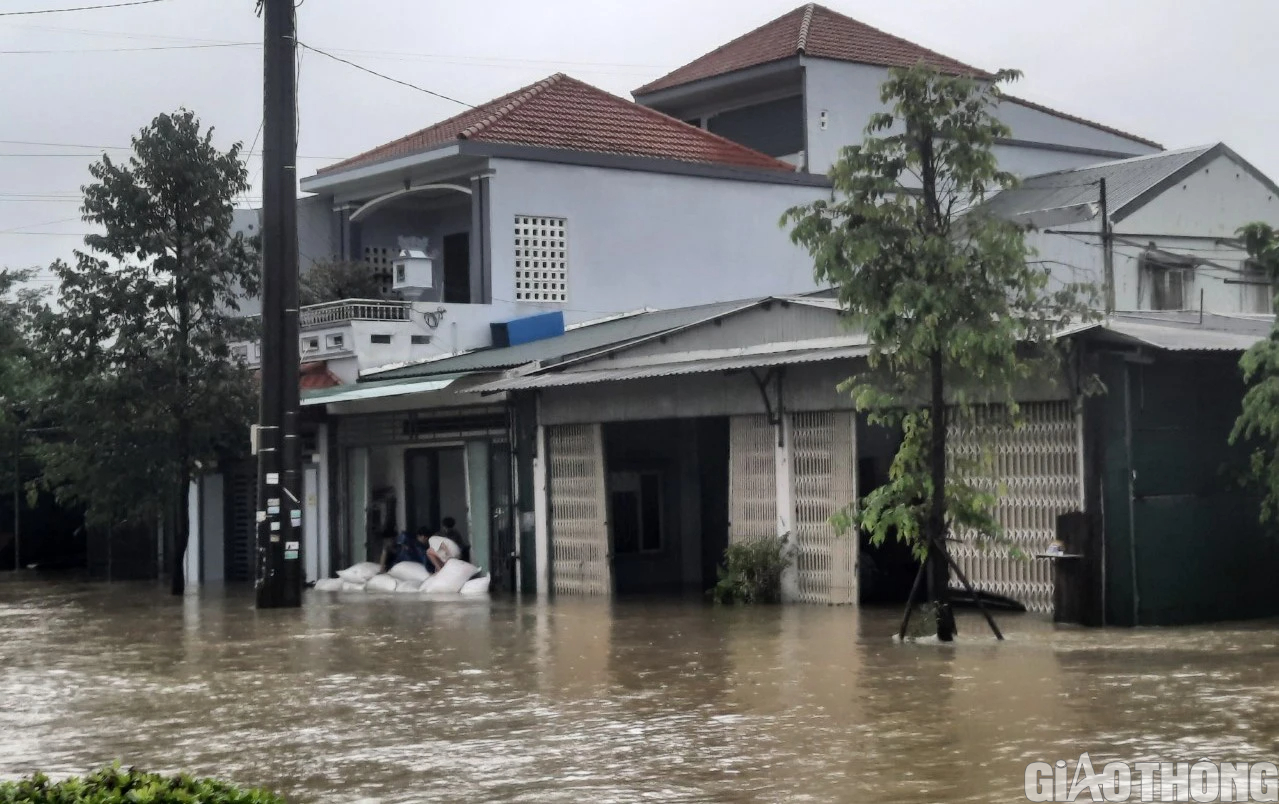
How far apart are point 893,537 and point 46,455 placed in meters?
14.4

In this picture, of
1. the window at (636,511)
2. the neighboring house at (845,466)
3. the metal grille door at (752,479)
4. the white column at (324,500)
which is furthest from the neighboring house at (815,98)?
the metal grille door at (752,479)

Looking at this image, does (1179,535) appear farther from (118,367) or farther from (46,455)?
(46,455)

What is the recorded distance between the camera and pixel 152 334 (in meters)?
27.8

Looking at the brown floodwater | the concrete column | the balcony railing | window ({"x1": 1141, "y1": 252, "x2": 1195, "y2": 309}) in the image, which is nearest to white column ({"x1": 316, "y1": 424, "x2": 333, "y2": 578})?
the balcony railing

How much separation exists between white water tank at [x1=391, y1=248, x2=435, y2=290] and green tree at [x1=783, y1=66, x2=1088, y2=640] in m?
16.1

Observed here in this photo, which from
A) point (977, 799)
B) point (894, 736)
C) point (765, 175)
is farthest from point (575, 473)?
point (977, 799)

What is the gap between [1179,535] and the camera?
18.4 metres

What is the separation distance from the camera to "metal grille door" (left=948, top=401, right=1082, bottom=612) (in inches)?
726

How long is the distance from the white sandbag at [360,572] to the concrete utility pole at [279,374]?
442cm

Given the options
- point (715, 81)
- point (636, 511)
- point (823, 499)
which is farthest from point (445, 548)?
point (715, 81)

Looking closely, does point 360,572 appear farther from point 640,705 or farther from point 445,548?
point 640,705

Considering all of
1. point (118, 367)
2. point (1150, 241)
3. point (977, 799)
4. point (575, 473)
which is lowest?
point (977, 799)

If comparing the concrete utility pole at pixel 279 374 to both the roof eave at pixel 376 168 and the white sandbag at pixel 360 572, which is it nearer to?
the white sandbag at pixel 360 572

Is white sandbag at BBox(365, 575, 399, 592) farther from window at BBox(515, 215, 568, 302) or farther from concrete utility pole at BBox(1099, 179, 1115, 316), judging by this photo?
concrete utility pole at BBox(1099, 179, 1115, 316)
